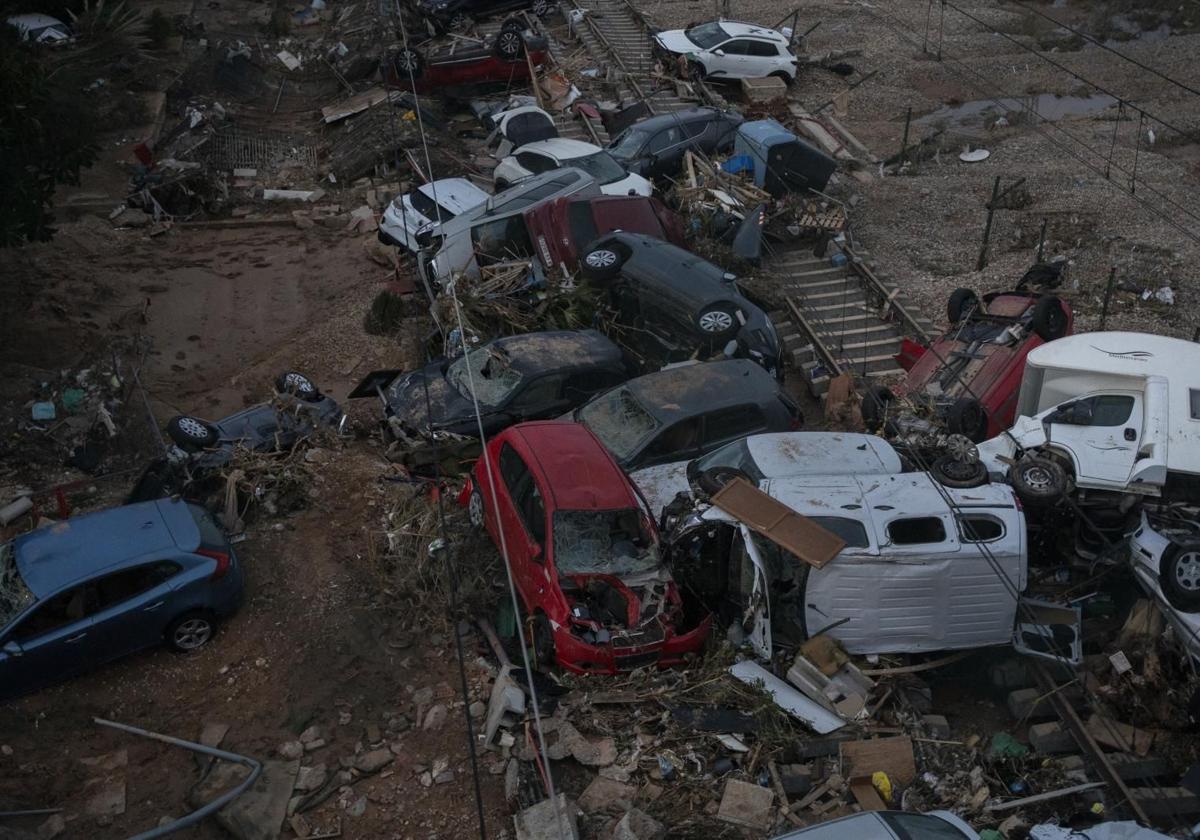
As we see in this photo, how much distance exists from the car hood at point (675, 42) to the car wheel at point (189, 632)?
57.7 ft

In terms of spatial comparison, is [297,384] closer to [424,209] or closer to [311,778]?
[424,209]

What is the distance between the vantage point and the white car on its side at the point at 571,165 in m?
17.7

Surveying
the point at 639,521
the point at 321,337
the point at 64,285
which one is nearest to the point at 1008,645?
the point at 639,521

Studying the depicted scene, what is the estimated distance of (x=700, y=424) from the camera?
38.6ft

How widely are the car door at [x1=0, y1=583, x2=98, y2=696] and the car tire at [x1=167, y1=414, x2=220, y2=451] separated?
9.55 ft

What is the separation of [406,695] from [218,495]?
141 inches

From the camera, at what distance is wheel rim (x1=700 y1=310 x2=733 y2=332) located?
13891 mm

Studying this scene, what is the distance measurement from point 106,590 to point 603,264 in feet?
25.6

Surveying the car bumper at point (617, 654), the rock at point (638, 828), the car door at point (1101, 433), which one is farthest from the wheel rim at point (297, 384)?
the car door at point (1101, 433)

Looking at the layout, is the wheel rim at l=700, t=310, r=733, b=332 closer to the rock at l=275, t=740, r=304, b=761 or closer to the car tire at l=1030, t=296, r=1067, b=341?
the car tire at l=1030, t=296, r=1067, b=341

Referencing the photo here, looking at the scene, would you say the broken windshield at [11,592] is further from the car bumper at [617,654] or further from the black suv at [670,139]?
the black suv at [670,139]

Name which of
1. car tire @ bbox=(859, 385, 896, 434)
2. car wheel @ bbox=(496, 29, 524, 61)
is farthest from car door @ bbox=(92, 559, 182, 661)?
car wheel @ bbox=(496, 29, 524, 61)

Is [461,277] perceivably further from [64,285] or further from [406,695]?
[406,695]

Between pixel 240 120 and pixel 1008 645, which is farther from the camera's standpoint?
pixel 240 120
